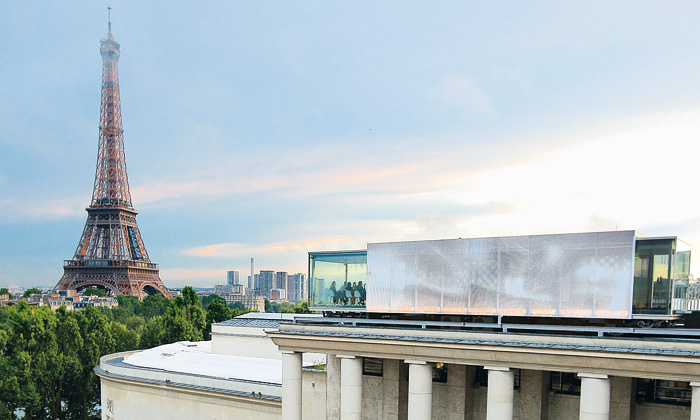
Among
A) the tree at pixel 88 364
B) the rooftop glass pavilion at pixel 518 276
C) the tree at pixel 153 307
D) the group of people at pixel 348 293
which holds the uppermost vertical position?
the rooftop glass pavilion at pixel 518 276

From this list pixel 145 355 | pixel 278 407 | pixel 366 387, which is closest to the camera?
pixel 366 387

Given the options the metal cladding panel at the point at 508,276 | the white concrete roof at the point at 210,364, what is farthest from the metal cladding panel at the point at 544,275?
the white concrete roof at the point at 210,364

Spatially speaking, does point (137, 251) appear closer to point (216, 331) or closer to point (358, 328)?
point (216, 331)

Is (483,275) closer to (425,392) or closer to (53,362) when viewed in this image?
(425,392)

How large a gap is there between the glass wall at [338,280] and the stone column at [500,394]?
7729mm

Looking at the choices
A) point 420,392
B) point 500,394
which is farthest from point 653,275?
point 420,392

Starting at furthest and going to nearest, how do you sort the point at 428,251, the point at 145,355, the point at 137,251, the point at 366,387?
the point at 137,251
the point at 145,355
the point at 366,387
the point at 428,251

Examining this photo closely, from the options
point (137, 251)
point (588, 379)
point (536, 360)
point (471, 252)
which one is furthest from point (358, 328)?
point (137, 251)

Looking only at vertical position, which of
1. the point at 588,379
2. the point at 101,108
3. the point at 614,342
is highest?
the point at 101,108

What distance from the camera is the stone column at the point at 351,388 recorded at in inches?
1012

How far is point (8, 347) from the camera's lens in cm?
6275

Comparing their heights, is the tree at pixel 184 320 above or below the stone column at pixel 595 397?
below

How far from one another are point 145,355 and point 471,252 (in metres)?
42.0

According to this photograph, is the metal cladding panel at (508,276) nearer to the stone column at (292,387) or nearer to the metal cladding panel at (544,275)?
the metal cladding panel at (544,275)
